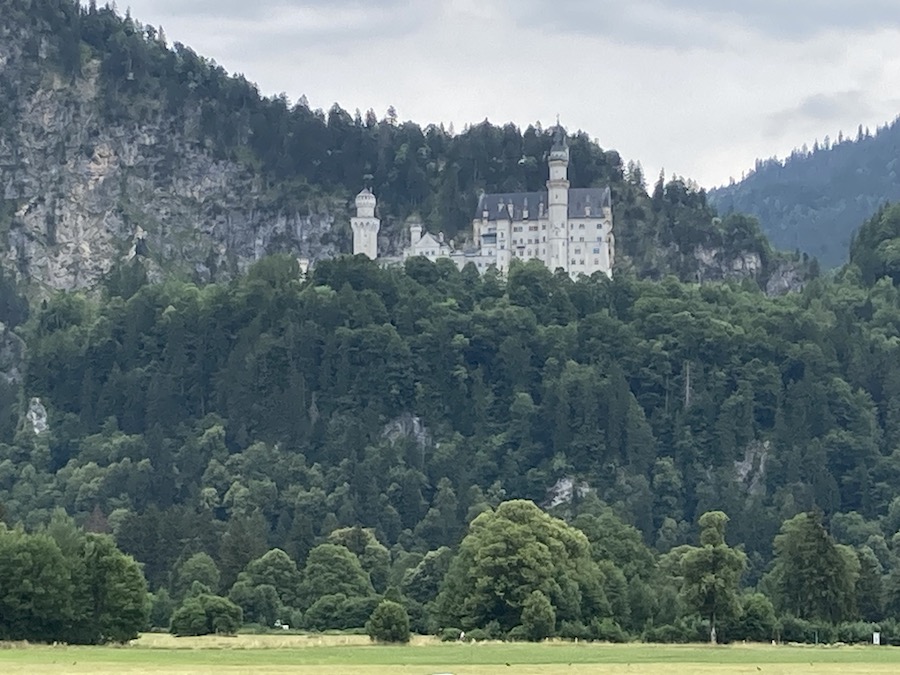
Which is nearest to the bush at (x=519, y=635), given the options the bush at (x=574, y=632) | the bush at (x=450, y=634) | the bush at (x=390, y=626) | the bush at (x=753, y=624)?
the bush at (x=574, y=632)

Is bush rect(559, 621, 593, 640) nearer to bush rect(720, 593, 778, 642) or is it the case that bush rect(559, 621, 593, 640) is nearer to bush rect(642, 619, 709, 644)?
bush rect(642, 619, 709, 644)

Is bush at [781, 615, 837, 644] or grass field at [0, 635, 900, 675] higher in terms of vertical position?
grass field at [0, 635, 900, 675]

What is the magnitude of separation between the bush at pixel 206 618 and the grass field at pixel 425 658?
1065 cm

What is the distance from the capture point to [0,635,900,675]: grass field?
322ft

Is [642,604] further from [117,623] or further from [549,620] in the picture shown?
[117,623]

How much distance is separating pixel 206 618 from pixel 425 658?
3584 centimetres

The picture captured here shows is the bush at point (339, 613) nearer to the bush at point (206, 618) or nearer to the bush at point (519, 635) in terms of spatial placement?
the bush at point (206, 618)

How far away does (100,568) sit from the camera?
12875 centimetres

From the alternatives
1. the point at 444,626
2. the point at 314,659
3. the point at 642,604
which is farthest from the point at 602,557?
the point at 314,659

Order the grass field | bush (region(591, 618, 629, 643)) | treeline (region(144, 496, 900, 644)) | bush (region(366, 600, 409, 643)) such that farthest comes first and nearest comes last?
1. treeline (region(144, 496, 900, 644))
2. bush (region(591, 618, 629, 643))
3. bush (region(366, 600, 409, 643))
4. the grass field

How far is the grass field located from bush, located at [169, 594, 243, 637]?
10.6 m

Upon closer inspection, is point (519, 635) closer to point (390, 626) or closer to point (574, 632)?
point (574, 632)

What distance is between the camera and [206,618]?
140500 millimetres

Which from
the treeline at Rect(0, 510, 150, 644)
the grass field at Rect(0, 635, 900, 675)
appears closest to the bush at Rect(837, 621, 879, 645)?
the grass field at Rect(0, 635, 900, 675)
